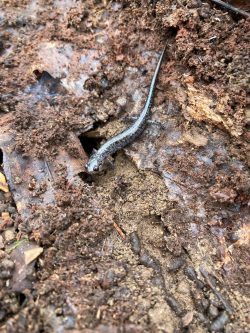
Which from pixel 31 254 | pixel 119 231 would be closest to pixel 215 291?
pixel 119 231

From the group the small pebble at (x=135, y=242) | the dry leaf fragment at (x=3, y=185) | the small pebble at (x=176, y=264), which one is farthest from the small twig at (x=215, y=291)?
the dry leaf fragment at (x=3, y=185)

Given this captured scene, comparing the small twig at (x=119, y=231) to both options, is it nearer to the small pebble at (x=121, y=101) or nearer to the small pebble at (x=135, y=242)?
the small pebble at (x=135, y=242)

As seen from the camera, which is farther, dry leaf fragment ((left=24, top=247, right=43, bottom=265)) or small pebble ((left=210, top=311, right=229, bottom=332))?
dry leaf fragment ((left=24, top=247, right=43, bottom=265))

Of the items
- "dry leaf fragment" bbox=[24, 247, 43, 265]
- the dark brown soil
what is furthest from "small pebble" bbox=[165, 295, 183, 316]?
"dry leaf fragment" bbox=[24, 247, 43, 265]

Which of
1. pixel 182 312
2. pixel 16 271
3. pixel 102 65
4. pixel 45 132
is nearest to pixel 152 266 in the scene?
pixel 182 312

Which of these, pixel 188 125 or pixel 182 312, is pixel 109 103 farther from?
pixel 182 312

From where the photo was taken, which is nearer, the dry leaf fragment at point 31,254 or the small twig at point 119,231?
the dry leaf fragment at point 31,254

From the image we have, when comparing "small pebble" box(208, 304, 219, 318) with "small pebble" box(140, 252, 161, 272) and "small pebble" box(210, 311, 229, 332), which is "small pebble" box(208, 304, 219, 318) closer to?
"small pebble" box(210, 311, 229, 332)
